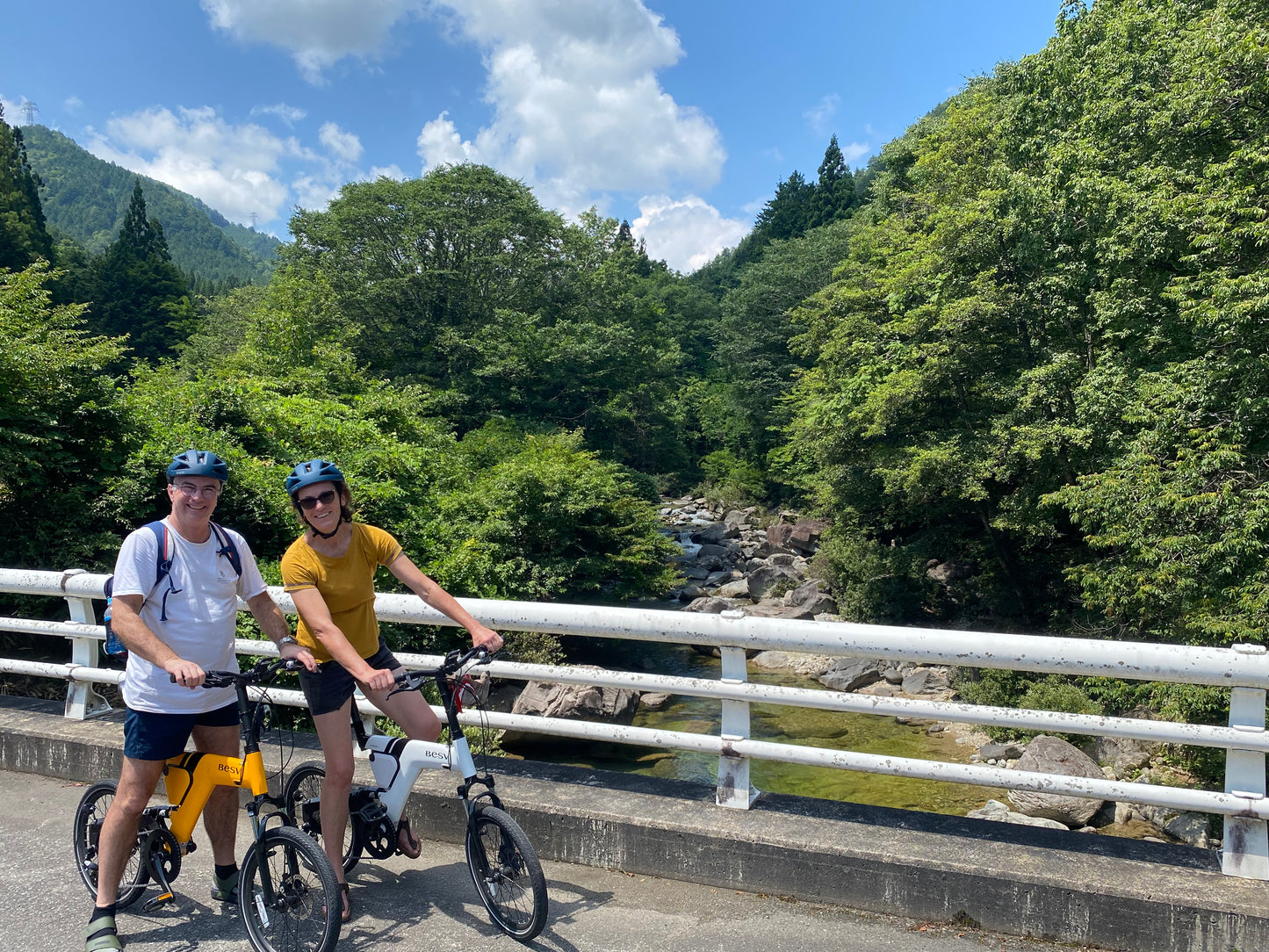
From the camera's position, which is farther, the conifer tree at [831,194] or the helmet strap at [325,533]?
the conifer tree at [831,194]

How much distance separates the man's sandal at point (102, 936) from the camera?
10.2ft

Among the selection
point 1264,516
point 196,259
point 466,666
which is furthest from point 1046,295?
point 196,259

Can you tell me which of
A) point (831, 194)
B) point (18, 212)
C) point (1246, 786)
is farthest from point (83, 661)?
point (831, 194)

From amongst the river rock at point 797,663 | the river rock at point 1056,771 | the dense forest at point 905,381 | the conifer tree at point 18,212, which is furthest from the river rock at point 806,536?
the conifer tree at point 18,212

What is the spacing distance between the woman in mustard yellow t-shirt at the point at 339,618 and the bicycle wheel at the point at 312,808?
0.12 meters

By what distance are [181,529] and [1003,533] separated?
20.9m

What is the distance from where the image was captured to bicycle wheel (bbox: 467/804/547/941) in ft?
10.2

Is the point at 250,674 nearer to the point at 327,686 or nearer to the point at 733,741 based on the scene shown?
the point at 327,686

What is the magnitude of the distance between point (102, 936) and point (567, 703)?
1101cm

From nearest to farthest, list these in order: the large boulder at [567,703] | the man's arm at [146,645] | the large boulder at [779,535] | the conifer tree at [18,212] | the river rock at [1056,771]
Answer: the man's arm at [146,645], the river rock at [1056,771], the large boulder at [567,703], the large boulder at [779,535], the conifer tree at [18,212]

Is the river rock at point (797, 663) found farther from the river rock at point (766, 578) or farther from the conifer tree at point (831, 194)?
the conifer tree at point (831, 194)

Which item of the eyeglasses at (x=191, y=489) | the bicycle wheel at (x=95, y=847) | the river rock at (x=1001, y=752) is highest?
the eyeglasses at (x=191, y=489)

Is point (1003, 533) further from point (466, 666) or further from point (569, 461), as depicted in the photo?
point (466, 666)

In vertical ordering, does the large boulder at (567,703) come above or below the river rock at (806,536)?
below
